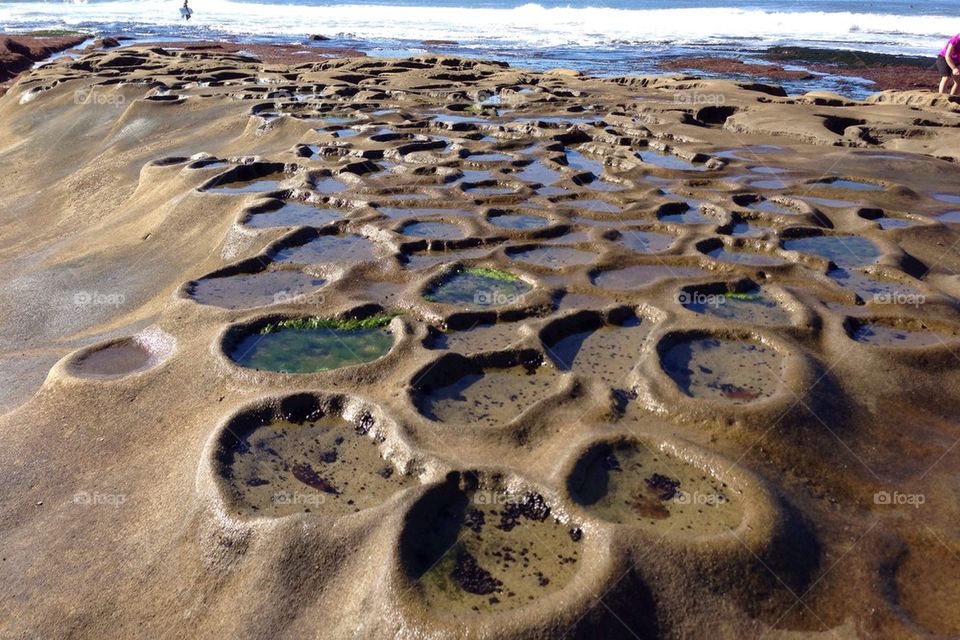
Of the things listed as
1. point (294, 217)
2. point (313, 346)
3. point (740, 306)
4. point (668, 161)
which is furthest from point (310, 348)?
point (668, 161)

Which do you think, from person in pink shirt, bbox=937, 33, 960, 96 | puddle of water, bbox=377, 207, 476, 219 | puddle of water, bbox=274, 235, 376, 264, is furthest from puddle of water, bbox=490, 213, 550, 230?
person in pink shirt, bbox=937, 33, 960, 96

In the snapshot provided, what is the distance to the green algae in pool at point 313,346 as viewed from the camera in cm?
451

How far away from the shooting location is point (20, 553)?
3359 millimetres

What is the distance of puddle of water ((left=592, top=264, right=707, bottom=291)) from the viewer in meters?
5.67

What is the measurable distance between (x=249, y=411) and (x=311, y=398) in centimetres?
33

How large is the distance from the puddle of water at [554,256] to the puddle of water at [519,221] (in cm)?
56

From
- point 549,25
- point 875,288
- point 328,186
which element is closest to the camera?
point 875,288

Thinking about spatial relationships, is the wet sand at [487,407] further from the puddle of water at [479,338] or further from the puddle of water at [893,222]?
the puddle of water at [893,222]

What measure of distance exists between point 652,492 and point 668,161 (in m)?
7.05

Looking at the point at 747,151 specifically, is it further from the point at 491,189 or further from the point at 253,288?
the point at 253,288

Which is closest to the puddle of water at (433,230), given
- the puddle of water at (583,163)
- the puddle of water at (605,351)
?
the puddle of water at (605,351)

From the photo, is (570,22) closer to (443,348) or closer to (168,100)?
(168,100)

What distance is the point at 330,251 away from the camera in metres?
6.32

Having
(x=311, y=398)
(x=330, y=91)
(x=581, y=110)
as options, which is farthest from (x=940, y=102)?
(x=311, y=398)
